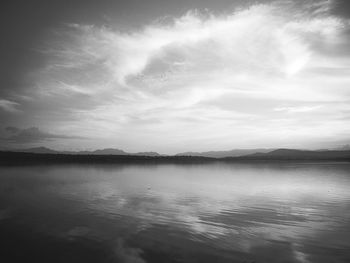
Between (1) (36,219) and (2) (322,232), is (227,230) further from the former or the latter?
(1) (36,219)

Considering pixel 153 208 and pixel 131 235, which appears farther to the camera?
pixel 153 208

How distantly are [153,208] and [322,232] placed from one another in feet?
34.7

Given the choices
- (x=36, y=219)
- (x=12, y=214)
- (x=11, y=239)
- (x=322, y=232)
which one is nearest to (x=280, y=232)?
(x=322, y=232)

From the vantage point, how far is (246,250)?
9.16 meters

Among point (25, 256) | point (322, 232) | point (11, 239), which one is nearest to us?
point (25, 256)

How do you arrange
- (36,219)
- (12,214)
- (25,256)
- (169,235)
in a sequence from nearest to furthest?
(25,256)
(169,235)
(36,219)
(12,214)

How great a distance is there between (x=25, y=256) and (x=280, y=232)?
11.1 m

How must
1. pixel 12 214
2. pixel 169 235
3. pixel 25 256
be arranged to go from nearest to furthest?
1. pixel 25 256
2. pixel 169 235
3. pixel 12 214

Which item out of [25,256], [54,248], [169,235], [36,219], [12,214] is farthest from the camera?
[12,214]

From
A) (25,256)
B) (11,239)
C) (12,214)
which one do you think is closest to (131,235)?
(25,256)

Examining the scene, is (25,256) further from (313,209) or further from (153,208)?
(313,209)

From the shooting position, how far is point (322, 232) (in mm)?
11586

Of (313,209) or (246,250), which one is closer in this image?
(246,250)

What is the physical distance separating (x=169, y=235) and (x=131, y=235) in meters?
1.79
